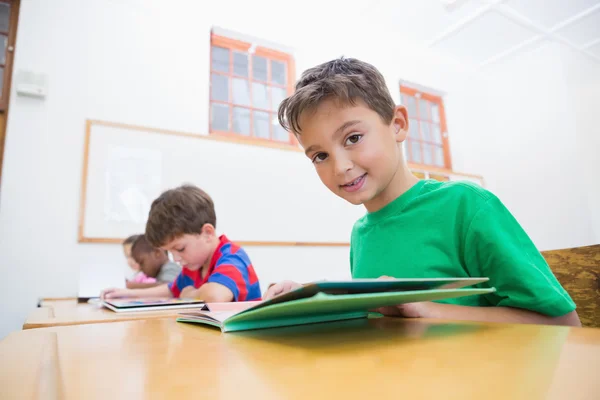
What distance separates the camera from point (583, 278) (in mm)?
740

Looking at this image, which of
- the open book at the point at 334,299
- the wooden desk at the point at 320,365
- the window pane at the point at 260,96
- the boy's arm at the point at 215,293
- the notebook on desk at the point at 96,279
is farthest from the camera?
the window pane at the point at 260,96

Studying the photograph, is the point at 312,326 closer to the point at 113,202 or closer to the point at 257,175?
the point at 113,202

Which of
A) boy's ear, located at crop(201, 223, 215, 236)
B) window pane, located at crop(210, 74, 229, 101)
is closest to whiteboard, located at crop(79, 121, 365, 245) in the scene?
window pane, located at crop(210, 74, 229, 101)

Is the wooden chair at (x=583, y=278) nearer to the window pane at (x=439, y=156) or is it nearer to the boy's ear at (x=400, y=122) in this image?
the boy's ear at (x=400, y=122)

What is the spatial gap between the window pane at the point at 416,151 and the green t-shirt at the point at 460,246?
3286 millimetres

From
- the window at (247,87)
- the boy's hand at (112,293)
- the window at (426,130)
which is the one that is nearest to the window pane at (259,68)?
the window at (247,87)

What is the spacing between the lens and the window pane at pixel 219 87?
3.01m

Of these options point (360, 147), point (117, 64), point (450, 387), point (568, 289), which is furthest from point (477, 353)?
point (117, 64)

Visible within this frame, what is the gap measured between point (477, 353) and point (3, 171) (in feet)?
8.80

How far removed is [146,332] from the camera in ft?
1.47

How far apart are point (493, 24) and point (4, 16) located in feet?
12.9

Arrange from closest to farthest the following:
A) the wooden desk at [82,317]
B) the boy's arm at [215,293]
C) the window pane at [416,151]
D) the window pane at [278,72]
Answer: the wooden desk at [82,317] → the boy's arm at [215,293] → the window pane at [278,72] → the window pane at [416,151]

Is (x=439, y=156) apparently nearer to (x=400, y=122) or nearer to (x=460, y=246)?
(x=400, y=122)

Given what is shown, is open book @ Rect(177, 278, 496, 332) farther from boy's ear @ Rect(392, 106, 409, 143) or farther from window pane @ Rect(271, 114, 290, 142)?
window pane @ Rect(271, 114, 290, 142)
